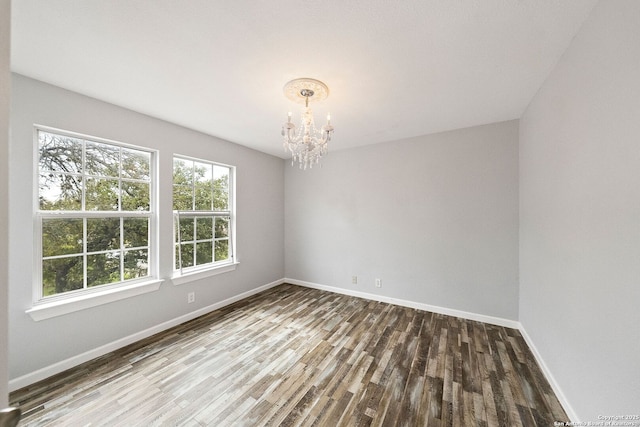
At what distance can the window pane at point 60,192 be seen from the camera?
1979 mm

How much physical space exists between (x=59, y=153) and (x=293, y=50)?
90.4 inches

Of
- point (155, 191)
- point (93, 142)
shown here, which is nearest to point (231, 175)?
point (155, 191)

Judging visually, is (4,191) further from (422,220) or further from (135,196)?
(422,220)

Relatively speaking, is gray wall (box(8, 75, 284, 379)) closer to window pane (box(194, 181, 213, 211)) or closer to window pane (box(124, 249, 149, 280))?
window pane (box(124, 249, 149, 280))

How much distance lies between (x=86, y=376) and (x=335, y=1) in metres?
3.30

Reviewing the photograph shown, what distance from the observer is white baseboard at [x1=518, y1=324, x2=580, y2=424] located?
151cm

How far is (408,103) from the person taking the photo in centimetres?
231

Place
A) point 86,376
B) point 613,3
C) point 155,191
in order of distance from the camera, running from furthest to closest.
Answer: point 155,191, point 86,376, point 613,3

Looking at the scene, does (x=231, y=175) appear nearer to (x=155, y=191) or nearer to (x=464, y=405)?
(x=155, y=191)

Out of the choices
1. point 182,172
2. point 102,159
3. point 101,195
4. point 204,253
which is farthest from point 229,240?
point 102,159

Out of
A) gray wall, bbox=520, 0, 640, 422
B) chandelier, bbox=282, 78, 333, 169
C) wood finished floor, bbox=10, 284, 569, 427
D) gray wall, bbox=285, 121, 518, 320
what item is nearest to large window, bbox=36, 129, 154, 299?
wood finished floor, bbox=10, 284, 569, 427

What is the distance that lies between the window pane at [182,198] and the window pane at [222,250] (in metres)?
0.68

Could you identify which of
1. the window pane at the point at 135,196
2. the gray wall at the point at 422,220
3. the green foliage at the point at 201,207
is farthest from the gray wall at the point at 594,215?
the window pane at the point at 135,196

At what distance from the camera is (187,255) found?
119 inches
